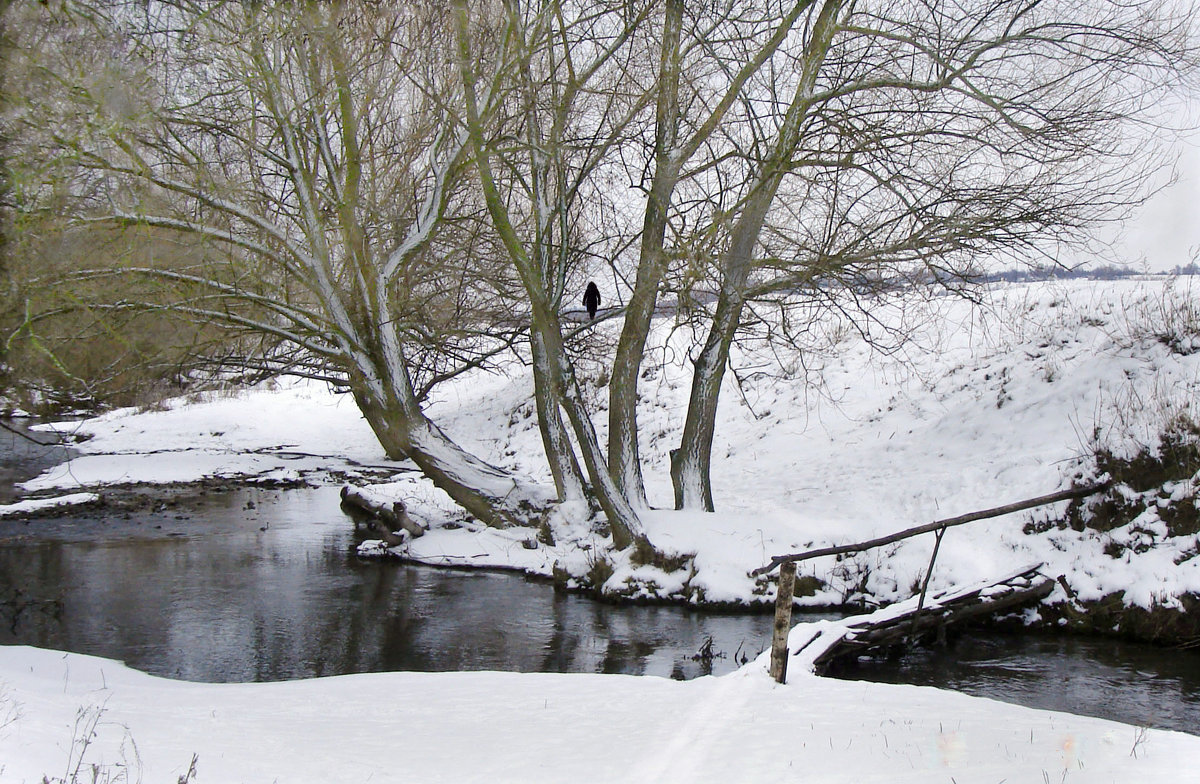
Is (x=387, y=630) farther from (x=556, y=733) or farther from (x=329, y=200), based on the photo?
(x=329, y=200)

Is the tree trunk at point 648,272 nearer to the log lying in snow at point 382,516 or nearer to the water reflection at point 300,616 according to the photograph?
the water reflection at point 300,616

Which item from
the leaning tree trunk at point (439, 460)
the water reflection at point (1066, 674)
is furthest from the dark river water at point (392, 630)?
the leaning tree trunk at point (439, 460)

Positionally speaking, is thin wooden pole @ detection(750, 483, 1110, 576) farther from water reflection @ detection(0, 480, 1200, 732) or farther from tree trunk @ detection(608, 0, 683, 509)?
tree trunk @ detection(608, 0, 683, 509)

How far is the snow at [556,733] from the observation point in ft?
16.1

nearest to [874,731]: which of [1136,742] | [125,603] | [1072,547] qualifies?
[1136,742]

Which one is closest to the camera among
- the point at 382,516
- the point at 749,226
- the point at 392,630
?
the point at 392,630

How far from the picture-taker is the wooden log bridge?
7771 mm

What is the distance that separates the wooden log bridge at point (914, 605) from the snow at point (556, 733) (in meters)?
0.87

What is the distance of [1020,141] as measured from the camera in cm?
1125

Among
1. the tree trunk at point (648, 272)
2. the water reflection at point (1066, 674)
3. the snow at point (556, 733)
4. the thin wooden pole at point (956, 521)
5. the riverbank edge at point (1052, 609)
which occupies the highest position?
the tree trunk at point (648, 272)

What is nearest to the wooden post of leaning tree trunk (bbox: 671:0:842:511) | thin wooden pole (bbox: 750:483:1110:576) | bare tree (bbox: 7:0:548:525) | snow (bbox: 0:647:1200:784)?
snow (bbox: 0:647:1200:784)

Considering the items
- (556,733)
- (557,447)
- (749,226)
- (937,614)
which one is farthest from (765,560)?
(556,733)

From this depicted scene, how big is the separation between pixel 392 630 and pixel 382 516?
578 cm

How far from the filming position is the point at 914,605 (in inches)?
370
